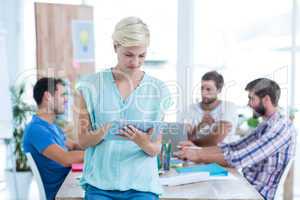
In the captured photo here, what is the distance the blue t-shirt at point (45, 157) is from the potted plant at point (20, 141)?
1506mm

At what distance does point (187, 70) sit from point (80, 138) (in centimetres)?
312

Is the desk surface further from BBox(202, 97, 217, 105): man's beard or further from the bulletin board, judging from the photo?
the bulletin board

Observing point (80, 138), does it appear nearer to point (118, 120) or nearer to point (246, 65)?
point (118, 120)

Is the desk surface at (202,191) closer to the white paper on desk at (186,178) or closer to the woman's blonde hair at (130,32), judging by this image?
the white paper on desk at (186,178)

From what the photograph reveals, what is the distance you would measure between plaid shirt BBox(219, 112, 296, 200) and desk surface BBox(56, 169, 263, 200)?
31 cm

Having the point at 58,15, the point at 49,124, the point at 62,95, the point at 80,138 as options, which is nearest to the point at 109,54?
the point at 58,15

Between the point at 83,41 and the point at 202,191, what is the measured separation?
112 inches

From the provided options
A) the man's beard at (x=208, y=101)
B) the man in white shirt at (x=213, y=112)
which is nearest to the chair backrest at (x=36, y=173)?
the man in white shirt at (x=213, y=112)

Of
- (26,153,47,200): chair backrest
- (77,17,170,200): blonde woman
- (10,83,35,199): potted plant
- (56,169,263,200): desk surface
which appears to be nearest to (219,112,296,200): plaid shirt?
(56,169,263,200): desk surface

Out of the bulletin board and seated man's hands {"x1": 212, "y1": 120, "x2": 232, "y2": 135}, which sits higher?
the bulletin board

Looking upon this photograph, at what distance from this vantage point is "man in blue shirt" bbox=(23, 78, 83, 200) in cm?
246

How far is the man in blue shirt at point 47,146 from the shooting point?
2.46m

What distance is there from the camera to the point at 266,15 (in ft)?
14.6

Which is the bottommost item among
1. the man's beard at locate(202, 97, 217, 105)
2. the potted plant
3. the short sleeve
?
the potted plant
